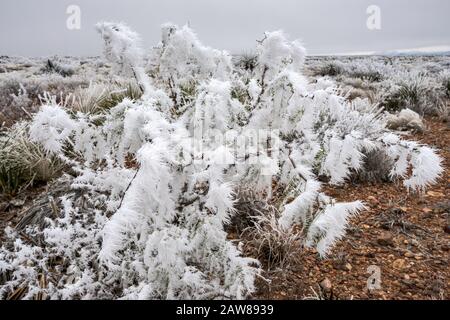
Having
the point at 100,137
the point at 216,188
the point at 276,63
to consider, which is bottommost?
the point at 216,188

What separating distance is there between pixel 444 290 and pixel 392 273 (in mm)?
332

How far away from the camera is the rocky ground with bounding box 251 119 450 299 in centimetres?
275

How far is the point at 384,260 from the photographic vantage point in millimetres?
3090

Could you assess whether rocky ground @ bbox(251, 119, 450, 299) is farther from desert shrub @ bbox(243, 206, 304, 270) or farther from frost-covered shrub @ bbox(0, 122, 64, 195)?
frost-covered shrub @ bbox(0, 122, 64, 195)

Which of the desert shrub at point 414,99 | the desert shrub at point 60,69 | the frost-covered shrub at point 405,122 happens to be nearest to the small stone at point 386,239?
the frost-covered shrub at point 405,122

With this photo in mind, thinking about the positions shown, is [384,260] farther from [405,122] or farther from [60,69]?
[60,69]

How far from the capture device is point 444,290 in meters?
2.74

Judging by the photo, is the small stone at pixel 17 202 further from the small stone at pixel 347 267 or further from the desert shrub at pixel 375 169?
the desert shrub at pixel 375 169

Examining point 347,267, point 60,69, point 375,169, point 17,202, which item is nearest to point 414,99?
point 375,169

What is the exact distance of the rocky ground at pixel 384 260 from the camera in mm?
2750

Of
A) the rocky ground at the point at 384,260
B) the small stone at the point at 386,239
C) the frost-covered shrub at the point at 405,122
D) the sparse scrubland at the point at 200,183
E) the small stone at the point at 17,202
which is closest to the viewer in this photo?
the sparse scrubland at the point at 200,183

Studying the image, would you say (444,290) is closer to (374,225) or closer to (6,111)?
(374,225)

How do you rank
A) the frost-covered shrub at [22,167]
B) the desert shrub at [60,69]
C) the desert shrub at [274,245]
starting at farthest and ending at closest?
1. the desert shrub at [60,69]
2. the frost-covered shrub at [22,167]
3. the desert shrub at [274,245]
